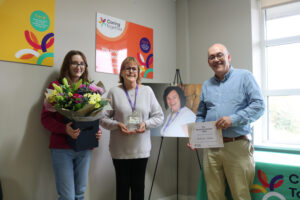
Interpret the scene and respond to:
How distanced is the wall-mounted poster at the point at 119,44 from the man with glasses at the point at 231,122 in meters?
1.17

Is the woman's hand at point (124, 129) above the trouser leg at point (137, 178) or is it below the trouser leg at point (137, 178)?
above

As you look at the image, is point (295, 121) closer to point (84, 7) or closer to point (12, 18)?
point (84, 7)

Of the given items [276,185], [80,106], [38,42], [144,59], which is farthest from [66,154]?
[276,185]

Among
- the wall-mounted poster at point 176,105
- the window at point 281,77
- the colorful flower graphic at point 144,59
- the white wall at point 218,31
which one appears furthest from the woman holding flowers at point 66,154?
the window at point 281,77

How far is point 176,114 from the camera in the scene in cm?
274

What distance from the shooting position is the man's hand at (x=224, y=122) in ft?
5.95

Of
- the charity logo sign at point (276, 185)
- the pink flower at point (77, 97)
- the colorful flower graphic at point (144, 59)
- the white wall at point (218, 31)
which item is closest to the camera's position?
the pink flower at point (77, 97)

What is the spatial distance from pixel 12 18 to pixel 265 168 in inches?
97.2

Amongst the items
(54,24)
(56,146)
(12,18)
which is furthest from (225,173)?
(12,18)

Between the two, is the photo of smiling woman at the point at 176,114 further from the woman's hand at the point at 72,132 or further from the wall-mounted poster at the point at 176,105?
the woman's hand at the point at 72,132

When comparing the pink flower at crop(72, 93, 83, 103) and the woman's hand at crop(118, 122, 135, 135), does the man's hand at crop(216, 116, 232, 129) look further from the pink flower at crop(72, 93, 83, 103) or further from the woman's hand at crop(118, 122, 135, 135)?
the pink flower at crop(72, 93, 83, 103)

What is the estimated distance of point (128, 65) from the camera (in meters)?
2.15

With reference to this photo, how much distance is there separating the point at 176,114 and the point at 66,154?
51.0 inches

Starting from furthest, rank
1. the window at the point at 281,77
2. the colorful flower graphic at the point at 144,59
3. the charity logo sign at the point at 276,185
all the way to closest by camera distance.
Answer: the colorful flower graphic at the point at 144,59
the window at the point at 281,77
the charity logo sign at the point at 276,185
